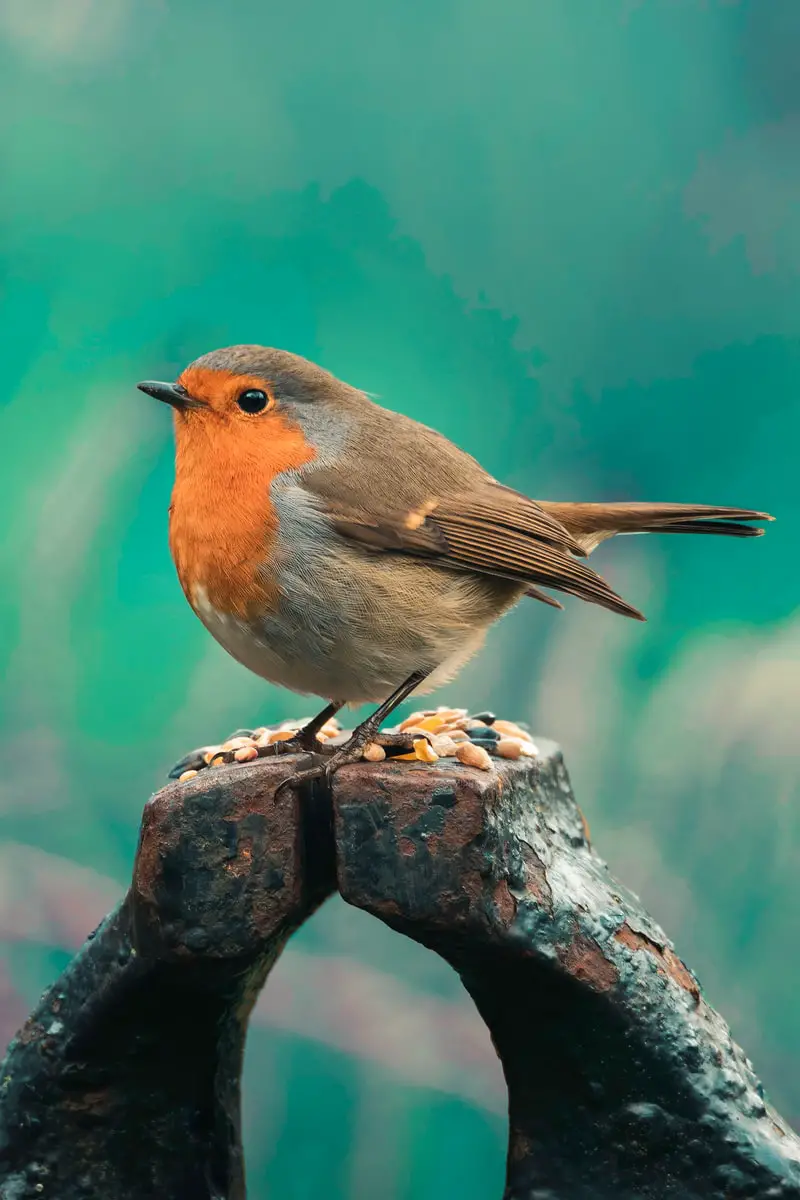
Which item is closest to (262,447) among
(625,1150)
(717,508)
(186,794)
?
(186,794)

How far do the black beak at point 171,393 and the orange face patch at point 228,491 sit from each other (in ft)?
→ 0.04

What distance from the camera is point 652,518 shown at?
2.23m

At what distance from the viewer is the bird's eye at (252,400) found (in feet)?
6.08

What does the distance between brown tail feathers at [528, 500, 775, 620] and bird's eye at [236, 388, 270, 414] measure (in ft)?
2.11

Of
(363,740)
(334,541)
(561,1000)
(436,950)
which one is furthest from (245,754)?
(561,1000)

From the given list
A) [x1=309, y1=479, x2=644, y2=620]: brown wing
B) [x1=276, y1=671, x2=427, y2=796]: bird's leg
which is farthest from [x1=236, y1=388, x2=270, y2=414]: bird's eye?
[x1=276, y1=671, x2=427, y2=796]: bird's leg

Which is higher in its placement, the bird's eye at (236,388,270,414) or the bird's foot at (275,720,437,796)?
the bird's eye at (236,388,270,414)

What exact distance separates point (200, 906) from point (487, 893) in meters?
0.37

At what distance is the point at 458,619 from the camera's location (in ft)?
6.13

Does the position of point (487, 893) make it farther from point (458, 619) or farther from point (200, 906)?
point (458, 619)

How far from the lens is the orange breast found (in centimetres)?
172

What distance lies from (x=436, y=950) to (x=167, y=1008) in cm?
42

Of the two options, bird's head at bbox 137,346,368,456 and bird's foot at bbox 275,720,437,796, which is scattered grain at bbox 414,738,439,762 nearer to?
bird's foot at bbox 275,720,437,796

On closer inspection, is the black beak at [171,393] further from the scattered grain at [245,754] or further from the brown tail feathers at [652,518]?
the brown tail feathers at [652,518]
